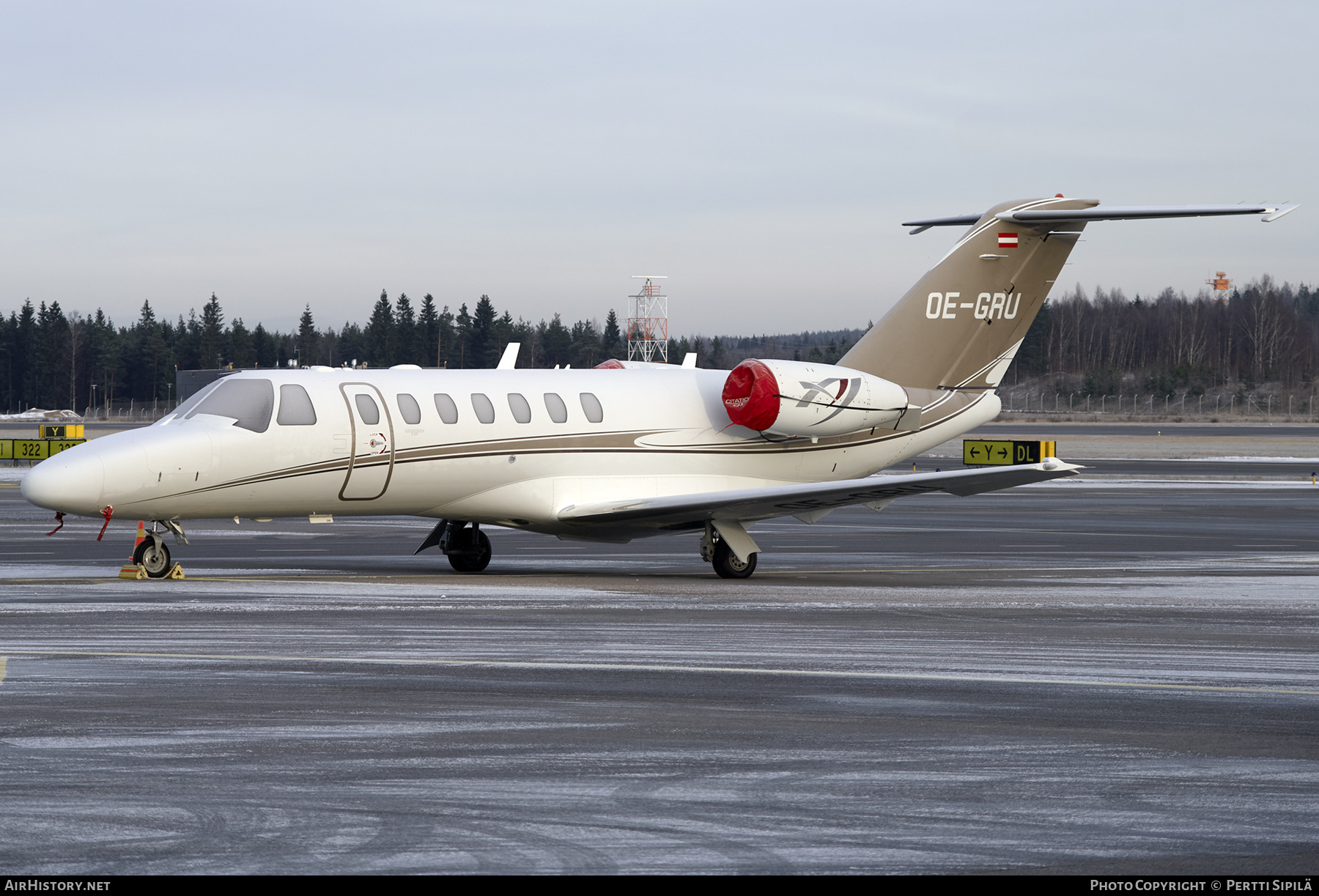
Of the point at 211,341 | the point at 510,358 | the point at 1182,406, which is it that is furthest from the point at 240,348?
the point at 510,358

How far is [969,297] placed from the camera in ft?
70.2

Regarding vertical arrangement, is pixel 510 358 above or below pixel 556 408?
above

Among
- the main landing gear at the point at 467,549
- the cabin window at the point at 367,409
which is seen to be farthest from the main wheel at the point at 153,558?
the main landing gear at the point at 467,549

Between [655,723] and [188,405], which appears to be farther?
[188,405]

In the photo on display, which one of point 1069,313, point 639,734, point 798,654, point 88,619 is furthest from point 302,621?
point 1069,313

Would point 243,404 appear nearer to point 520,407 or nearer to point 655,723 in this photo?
point 520,407

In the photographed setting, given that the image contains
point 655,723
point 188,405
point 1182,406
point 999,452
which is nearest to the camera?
point 655,723

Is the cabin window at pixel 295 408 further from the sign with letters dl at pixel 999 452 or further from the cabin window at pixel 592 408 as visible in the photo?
the sign with letters dl at pixel 999 452

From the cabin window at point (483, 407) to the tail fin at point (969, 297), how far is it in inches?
228

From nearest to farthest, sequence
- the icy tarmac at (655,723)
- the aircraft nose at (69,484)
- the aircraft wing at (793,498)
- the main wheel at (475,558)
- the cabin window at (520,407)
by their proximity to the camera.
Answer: the icy tarmac at (655,723) < the aircraft nose at (69,484) < the aircraft wing at (793,498) < the cabin window at (520,407) < the main wheel at (475,558)

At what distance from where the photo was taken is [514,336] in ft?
505

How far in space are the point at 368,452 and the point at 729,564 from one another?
513cm

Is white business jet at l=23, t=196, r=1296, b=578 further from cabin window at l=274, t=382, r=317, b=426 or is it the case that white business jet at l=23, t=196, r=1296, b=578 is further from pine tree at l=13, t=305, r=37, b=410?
pine tree at l=13, t=305, r=37, b=410

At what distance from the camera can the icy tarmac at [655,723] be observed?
6.37m
